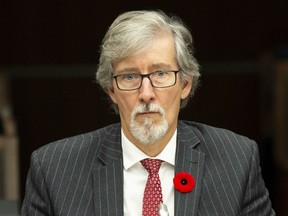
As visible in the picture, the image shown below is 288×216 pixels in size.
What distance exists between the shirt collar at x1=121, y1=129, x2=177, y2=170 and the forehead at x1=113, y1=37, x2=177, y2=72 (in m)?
0.29

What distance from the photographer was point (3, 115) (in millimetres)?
5273

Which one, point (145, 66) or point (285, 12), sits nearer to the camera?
point (145, 66)

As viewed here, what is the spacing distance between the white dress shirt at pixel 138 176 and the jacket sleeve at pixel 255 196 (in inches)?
10.4

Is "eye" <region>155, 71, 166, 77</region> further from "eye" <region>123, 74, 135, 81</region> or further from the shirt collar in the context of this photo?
the shirt collar

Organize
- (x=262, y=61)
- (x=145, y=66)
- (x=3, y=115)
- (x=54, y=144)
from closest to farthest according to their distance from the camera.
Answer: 1. (x=145, y=66)
2. (x=54, y=144)
3. (x=3, y=115)
4. (x=262, y=61)

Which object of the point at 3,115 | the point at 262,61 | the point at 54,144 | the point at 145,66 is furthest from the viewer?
the point at 262,61

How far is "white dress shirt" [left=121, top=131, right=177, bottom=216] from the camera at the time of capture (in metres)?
2.96

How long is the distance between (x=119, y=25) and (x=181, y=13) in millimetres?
3136

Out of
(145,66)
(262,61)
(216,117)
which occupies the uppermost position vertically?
(145,66)

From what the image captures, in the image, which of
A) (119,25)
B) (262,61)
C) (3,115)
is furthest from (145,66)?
(262,61)

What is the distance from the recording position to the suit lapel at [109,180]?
2.92 metres

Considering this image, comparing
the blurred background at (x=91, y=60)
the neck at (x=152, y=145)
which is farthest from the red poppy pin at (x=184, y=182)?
the blurred background at (x=91, y=60)

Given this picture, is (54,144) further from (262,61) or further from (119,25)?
(262,61)

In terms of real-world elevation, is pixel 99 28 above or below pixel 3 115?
above
